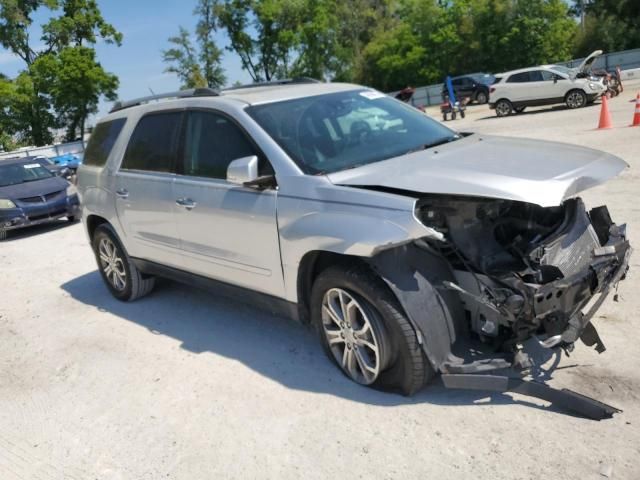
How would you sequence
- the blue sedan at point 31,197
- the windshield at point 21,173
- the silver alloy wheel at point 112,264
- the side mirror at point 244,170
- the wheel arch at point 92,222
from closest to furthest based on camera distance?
the side mirror at point 244,170
the silver alloy wheel at point 112,264
the wheel arch at point 92,222
the blue sedan at point 31,197
the windshield at point 21,173

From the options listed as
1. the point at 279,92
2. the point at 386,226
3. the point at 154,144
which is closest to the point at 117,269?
the point at 154,144

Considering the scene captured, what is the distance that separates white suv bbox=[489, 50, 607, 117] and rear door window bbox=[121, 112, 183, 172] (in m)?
17.9

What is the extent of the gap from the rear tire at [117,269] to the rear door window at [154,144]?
882 millimetres

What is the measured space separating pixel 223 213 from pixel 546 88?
19584mm

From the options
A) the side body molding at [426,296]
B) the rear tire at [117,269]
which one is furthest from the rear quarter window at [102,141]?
the side body molding at [426,296]

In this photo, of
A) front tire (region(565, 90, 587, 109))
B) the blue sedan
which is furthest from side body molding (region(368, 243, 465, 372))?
front tire (region(565, 90, 587, 109))

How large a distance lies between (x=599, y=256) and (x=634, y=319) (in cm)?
93

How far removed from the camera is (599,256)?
3.57 m

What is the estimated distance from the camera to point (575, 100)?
2058cm

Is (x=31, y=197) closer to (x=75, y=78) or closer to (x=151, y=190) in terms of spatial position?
(x=151, y=190)

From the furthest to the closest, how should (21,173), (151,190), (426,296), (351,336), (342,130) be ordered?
(21,173)
(151,190)
(342,130)
(351,336)
(426,296)

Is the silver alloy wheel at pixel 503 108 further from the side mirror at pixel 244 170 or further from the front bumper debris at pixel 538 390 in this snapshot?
the front bumper debris at pixel 538 390

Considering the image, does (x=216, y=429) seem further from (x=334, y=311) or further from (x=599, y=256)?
(x=599, y=256)

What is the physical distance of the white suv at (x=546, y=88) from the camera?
2025 centimetres
